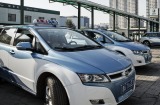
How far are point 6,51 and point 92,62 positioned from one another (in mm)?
2376

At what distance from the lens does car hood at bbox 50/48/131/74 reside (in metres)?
3.81

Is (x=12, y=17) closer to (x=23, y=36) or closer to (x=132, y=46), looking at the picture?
(x=132, y=46)

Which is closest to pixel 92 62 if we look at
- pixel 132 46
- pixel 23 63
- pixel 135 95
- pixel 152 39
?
pixel 23 63

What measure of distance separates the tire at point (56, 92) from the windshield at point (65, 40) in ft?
2.24

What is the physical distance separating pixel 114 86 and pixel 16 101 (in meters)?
2.30

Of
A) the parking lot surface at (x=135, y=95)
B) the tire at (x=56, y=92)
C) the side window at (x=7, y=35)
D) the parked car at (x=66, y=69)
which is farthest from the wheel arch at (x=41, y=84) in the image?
the side window at (x=7, y=35)

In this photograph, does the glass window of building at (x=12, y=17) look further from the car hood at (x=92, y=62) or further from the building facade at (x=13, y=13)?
the car hood at (x=92, y=62)

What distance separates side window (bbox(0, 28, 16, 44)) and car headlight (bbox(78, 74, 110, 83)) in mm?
2522

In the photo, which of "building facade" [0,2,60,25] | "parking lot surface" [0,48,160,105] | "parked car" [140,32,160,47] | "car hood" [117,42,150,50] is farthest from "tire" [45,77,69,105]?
"building facade" [0,2,60,25]

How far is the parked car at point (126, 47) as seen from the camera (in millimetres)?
8078

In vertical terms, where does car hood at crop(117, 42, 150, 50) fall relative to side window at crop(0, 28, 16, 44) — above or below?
below

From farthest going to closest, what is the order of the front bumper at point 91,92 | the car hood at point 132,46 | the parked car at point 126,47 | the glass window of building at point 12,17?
the glass window of building at point 12,17 → the car hood at point 132,46 → the parked car at point 126,47 → the front bumper at point 91,92

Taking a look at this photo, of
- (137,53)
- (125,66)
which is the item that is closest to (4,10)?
(137,53)

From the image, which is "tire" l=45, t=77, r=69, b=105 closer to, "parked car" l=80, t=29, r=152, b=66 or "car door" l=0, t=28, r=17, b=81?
"car door" l=0, t=28, r=17, b=81
